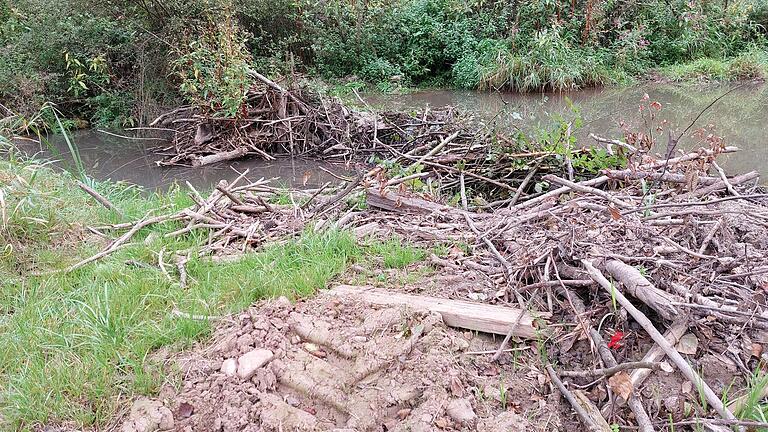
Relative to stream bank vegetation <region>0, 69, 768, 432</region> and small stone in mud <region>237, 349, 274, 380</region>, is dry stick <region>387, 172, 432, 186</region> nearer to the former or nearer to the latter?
stream bank vegetation <region>0, 69, 768, 432</region>

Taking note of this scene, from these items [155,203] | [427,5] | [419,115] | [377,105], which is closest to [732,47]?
[427,5]

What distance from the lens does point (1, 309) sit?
9.38ft

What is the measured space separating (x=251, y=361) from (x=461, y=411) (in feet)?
2.78

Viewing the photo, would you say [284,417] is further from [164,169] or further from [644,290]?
[164,169]

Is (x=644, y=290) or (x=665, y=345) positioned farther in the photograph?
(x=644, y=290)

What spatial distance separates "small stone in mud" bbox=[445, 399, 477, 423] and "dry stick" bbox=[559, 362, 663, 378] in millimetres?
419

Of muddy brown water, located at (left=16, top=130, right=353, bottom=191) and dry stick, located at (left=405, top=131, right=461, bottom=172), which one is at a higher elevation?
dry stick, located at (left=405, top=131, right=461, bottom=172)

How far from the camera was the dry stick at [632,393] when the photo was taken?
182 cm

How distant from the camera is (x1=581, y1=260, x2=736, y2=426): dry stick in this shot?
5.77ft

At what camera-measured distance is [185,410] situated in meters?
2.06

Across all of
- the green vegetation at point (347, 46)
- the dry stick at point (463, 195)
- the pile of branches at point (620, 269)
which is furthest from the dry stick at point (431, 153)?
the green vegetation at point (347, 46)

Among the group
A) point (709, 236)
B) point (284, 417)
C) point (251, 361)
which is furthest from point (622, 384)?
point (251, 361)

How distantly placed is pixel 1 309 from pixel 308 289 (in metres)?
1.60

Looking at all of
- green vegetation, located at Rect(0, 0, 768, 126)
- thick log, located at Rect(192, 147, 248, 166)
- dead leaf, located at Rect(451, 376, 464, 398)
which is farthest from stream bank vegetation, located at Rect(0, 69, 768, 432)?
green vegetation, located at Rect(0, 0, 768, 126)
